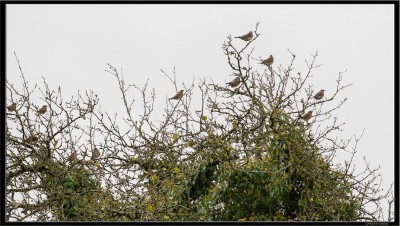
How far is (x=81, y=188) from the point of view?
657 centimetres

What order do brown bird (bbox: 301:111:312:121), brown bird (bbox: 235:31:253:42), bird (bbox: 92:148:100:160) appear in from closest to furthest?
brown bird (bbox: 301:111:312:121) < bird (bbox: 92:148:100:160) < brown bird (bbox: 235:31:253:42)

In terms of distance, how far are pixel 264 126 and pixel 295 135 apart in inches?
17.9

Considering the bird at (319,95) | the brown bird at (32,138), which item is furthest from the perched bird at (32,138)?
the bird at (319,95)

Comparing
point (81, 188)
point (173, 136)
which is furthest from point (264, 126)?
point (81, 188)

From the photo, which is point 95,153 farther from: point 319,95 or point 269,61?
point 319,95

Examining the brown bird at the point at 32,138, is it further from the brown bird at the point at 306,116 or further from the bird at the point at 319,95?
the bird at the point at 319,95

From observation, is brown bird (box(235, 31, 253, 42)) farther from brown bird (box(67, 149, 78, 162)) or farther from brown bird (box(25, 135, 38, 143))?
brown bird (box(25, 135, 38, 143))

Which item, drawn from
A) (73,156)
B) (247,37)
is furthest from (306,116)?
(73,156)

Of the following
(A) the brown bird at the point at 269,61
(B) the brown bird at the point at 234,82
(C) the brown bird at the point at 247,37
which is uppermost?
(C) the brown bird at the point at 247,37

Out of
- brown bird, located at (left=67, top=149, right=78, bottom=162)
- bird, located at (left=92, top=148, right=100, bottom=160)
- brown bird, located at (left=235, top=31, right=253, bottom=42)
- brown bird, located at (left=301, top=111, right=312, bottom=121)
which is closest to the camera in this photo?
brown bird, located at (left=301, top=111, right=312, bottom=121)

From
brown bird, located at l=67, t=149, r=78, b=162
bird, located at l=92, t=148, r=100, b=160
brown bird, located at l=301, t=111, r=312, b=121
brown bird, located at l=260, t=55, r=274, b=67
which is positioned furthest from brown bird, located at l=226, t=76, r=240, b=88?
brown bird, located at l=67, t=149, r=78, b=162

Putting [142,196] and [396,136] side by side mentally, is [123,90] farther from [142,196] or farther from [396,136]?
[396,136]

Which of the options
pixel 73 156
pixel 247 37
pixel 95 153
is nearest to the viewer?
pixel 73 156

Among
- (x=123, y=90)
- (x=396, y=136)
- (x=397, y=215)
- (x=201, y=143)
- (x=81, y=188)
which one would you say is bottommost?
(x=397, y=215)
